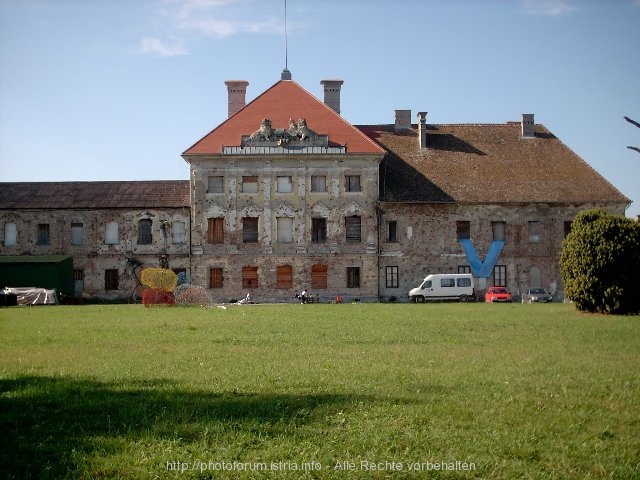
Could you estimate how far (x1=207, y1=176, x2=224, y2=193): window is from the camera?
46.4 metres

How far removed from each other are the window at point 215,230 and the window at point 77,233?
7.94m

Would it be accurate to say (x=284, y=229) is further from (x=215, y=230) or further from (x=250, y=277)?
(x=215, y=230)

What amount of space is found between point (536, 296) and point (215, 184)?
20.0 meters

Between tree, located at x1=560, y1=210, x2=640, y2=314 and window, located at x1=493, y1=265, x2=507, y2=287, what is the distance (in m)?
17.6

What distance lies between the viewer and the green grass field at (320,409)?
6.86m

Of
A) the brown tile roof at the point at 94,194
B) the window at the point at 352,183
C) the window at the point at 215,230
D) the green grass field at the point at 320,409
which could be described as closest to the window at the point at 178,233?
the brown tile roof at the point at 94,194

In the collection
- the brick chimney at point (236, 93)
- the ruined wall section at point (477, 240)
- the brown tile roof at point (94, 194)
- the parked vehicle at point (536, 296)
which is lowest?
the parked vehicle at point (536, 296)

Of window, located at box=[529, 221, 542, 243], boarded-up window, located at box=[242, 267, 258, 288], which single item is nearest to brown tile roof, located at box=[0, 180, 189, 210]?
boarded-up window, located at box=[242, 267, 258, 288]

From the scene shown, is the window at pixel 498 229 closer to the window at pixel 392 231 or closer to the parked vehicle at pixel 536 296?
the parked vehicle at pixel 536 296

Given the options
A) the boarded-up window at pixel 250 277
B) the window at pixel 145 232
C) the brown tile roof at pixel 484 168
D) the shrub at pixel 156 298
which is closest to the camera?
the shrub at pixel 156 298

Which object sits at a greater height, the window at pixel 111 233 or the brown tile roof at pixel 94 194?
the brown tile roof at pixel 94 194

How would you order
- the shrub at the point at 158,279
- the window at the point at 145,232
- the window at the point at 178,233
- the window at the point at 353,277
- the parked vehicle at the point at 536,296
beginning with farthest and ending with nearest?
1. the window at the point at 145,232
2. the window at the point at 178,233
3. the window at the point at 353,277
4. the parked vehicle at the point at 536,296
5. the shrub at the point at 158,279

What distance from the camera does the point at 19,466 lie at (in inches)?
267

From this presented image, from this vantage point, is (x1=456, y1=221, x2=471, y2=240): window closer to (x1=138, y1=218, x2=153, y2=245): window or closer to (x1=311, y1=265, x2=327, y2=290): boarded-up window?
(x1=311, y1=265, x2=327, y2=290): boarded-up window
